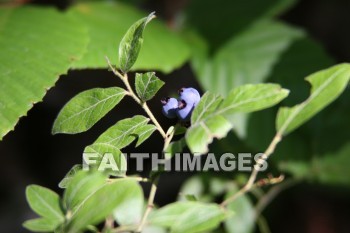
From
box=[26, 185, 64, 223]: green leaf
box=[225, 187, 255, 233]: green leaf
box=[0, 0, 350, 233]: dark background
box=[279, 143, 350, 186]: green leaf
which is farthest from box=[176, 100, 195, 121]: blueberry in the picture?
box=[0, 0, 350, 233]: dark background

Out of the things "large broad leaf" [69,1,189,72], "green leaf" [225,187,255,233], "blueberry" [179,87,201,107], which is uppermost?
"large broad leaf" [69,1,189,72]

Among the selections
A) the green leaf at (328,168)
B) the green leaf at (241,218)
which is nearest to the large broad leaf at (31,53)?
the green leaf at (241,218)

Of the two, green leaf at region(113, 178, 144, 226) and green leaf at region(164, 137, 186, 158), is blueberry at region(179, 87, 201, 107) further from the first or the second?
green leaf at region(113, 178, 144, 226)

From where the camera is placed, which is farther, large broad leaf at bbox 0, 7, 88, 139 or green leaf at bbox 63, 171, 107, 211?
large broad leaf at bbox 0, 7, 88, 139

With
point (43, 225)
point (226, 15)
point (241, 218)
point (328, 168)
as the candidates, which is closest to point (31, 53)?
point (43, 225)

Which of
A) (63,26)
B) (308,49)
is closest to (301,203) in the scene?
(308,49)

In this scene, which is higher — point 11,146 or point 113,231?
point 11,146

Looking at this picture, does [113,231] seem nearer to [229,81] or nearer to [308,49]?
[229,81]
